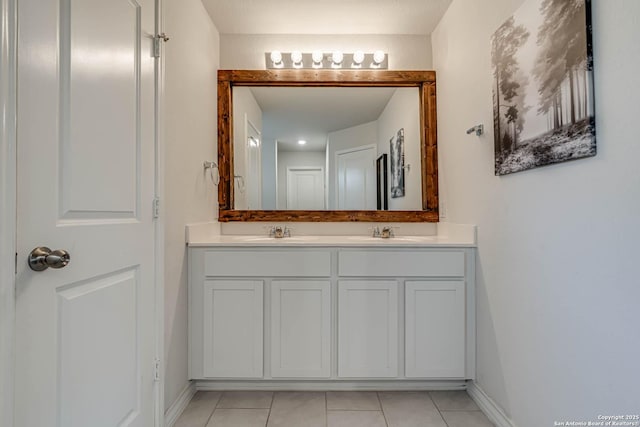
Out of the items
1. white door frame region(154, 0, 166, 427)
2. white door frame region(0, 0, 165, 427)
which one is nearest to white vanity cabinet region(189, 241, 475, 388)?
white door frame region(154, 0, 166, 427)

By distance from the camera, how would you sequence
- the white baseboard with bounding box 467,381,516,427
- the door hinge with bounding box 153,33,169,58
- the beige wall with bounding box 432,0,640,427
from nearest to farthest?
the beige wall with bounding box 432,0,640,427 < the door hinge with bounding box 153,33,169,58 < the white baseboard with bounding box 467,381,516,427

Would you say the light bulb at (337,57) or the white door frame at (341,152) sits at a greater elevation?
the light bulb at (337,57)

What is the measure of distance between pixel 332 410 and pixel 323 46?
2.31 metres

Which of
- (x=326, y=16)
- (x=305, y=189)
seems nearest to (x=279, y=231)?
(x=305, y=189)

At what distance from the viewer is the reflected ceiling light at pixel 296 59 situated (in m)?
2.37

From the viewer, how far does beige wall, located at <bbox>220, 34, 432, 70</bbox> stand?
2.41 metres

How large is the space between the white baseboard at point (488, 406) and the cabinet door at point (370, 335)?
1.43 feet

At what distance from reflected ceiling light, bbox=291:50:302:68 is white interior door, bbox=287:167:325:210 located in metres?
0.73

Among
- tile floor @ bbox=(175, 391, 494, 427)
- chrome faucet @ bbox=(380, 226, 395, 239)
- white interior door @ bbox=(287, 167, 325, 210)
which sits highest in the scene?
white interior door @ bbox=(287, 167, 325, 210)

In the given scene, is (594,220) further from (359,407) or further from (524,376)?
(359,407)

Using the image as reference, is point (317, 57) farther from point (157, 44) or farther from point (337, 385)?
point (337, 385)

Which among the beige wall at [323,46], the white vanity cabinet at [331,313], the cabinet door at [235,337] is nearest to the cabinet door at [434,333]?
the white vanity cabinet at [331,313]

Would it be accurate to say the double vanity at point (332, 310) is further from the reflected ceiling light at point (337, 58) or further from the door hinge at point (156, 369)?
the reflected ceiling light at point (337, 58)

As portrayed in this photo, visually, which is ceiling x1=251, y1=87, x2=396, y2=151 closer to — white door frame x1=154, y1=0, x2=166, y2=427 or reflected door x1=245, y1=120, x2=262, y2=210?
reflected door x1=245, y1=120, x2=262, y2=210
